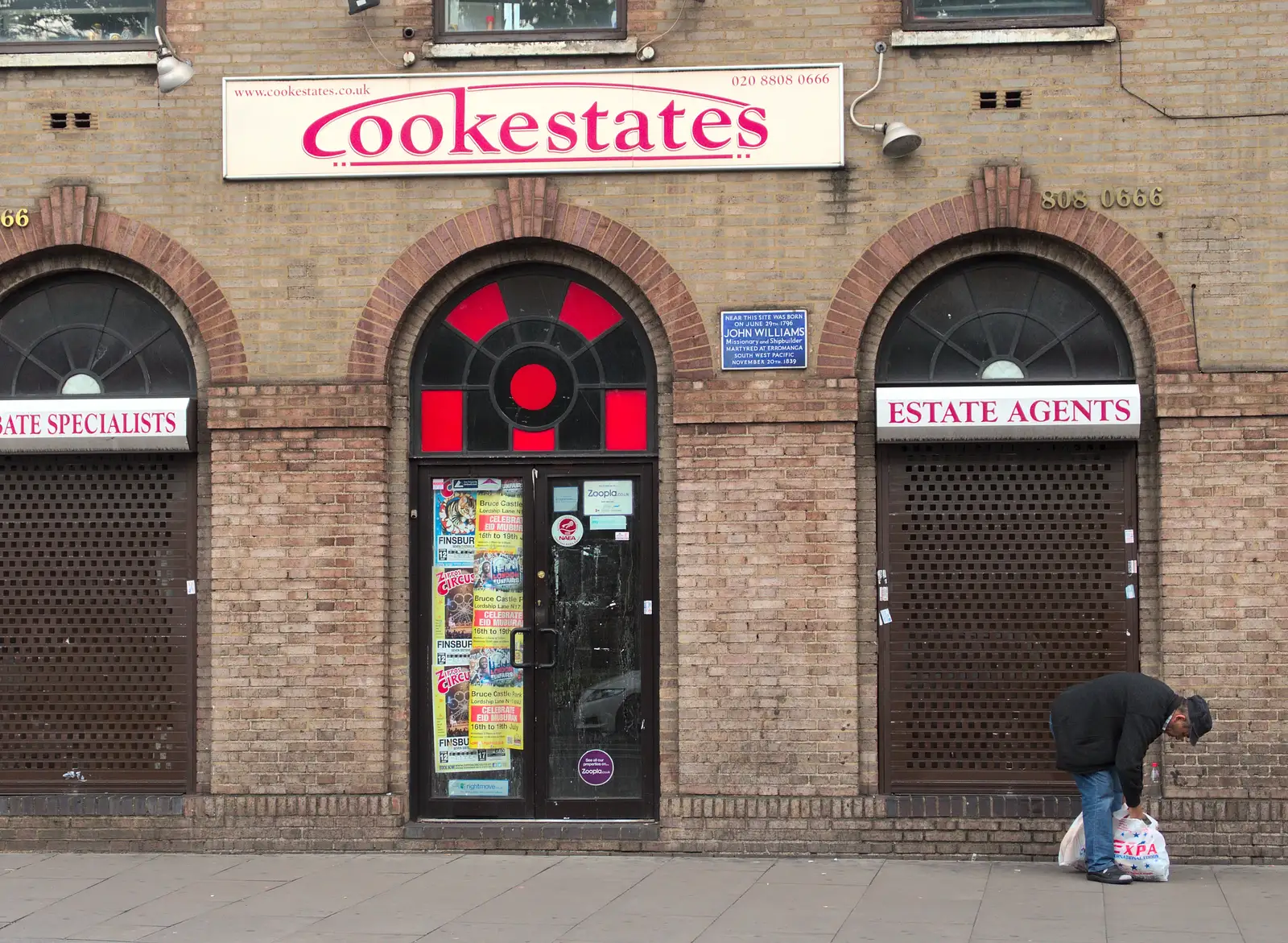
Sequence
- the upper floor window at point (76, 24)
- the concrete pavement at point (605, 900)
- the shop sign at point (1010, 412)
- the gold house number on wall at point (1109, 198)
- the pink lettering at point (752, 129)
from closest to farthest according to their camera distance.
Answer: the concrete pavement at point (605, 900), the shop sign at point (1010, 412), the gold house number on wall at point (1109, 198), the pink lettering at point (752, 129), the upper floor window at point (76, 24)

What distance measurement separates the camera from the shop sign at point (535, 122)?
10.9 m

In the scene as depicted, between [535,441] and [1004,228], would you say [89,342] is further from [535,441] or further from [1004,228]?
[1004,228]

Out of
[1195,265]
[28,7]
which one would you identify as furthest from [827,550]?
[28,7]

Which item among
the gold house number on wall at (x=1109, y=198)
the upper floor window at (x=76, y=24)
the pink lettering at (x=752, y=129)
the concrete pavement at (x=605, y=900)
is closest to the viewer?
the concrete pavement at (x=605, y=900)

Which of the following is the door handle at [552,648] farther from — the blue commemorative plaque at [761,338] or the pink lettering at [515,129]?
the pink lettering at [515,129]

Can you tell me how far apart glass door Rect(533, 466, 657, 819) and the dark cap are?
368cm

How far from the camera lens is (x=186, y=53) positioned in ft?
36.8

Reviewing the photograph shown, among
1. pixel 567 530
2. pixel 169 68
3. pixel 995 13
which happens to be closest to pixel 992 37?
pixel 995 13

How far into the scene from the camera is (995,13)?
11016 mm

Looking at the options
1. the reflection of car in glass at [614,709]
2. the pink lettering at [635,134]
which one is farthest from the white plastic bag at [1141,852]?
the pink lettering at [635,134]

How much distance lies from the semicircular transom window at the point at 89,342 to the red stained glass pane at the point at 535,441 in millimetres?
2419

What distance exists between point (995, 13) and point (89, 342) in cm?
700

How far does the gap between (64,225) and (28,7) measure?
1730 millimetres

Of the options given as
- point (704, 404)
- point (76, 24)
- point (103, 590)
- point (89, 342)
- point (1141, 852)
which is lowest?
point (1141, 852)
